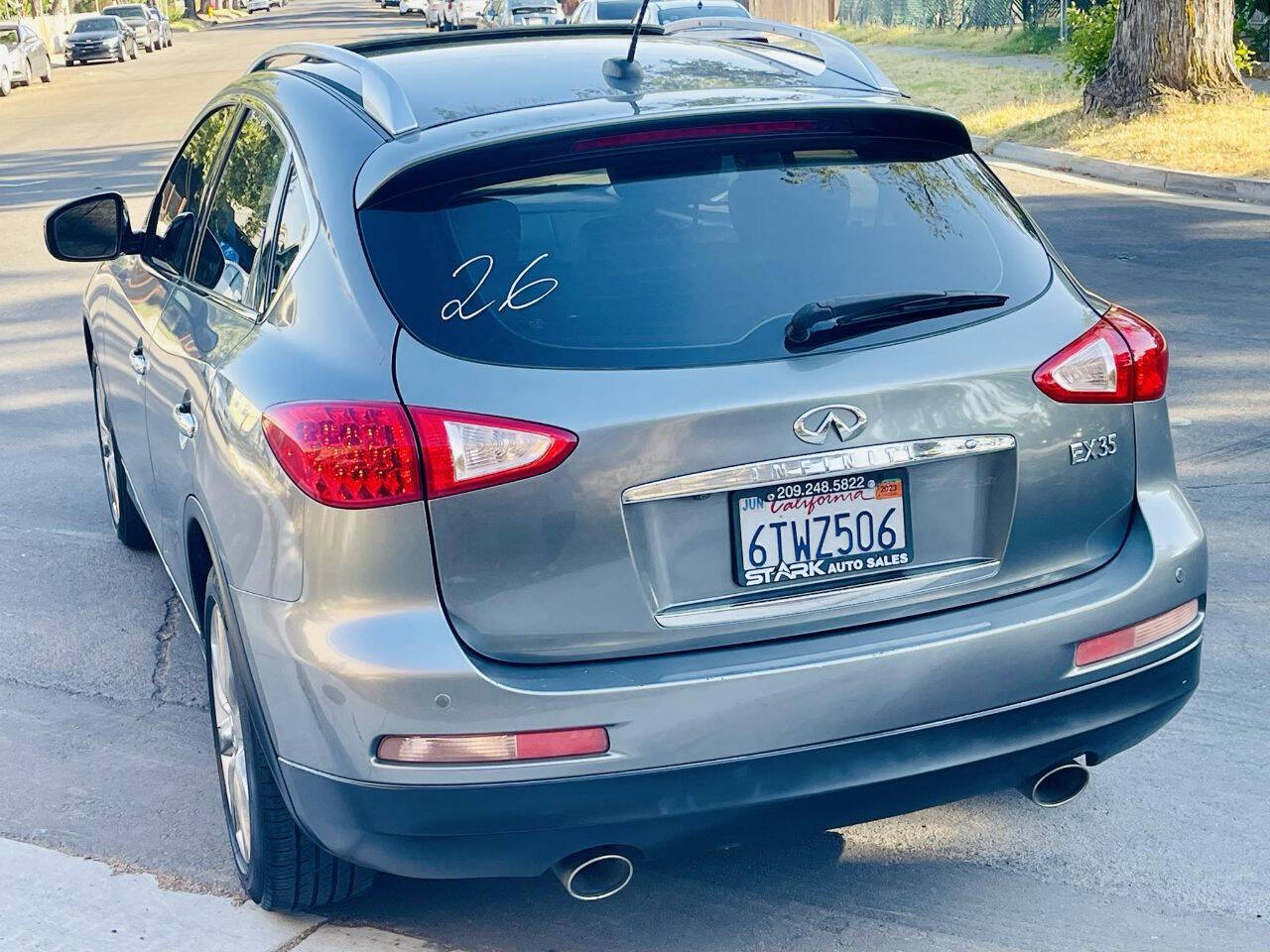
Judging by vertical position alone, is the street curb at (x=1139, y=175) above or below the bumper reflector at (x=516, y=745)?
below

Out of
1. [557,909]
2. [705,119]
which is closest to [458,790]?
[557,909]

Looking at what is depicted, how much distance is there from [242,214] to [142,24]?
57.4 metres

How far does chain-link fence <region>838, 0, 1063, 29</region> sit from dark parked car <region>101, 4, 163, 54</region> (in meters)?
24.8

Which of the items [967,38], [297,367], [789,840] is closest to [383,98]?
[297,367]

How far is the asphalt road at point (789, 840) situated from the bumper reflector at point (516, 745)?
629mm

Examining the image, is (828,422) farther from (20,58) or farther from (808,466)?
(20,58)

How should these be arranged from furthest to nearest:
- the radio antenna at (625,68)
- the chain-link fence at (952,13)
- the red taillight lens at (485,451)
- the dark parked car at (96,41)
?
the dark parked car at (96,41) < the chain-link fence at (952,13) < the radio antenna at (625,68) < the red taillight lens at (485,451)

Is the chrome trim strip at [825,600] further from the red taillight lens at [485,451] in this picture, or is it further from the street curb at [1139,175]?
the street curb at [1139,175]

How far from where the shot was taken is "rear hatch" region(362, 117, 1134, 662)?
2852 millimetres

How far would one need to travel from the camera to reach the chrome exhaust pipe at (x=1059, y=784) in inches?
129

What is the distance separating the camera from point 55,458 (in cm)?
723

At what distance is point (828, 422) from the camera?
291 centimetres

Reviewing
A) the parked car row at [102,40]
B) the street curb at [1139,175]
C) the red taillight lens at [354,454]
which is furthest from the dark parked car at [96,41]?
the red taillight lens at [354,454]

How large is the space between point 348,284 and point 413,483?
0.48 meters
